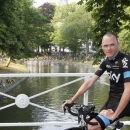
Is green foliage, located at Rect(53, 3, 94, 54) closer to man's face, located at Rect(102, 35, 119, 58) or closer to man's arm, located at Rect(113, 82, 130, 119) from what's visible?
man's face, located at Rect(102, 35, 119, 58)

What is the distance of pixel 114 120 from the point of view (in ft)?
10.6

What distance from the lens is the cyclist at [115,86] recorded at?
3180mm

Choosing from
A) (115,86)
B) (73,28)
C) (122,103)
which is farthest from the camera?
(73,28)

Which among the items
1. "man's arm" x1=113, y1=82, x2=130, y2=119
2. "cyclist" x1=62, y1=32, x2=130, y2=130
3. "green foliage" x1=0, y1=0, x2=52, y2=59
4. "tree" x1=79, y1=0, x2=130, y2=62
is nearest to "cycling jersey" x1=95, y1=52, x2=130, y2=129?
"cyclist" x1=62, y1=32, x2=130, y2=130

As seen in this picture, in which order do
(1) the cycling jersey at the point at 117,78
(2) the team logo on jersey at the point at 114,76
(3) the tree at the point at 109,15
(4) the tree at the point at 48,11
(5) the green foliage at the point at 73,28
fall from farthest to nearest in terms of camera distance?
(4) the tree at the point at 48,11
(5) the green foliage at the point at 73,28
(3) the tree at the point at 109,15
(2) the team logo on jersey at the point at 114,76
(1) the cycling jersey at the point at 117,78

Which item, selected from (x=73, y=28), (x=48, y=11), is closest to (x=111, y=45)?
(x=73, y=28)

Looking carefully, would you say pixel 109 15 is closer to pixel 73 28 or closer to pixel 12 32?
pixel 12 32

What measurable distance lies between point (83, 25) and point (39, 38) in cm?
2317

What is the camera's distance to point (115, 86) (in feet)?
11.2

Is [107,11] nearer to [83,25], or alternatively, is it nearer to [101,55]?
[101,55]

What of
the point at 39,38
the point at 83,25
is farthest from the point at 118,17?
the point at 83,25

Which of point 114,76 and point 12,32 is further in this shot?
point 12,32

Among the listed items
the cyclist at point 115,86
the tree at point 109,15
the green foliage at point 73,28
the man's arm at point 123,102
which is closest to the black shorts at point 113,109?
the cyclist at point 115,86

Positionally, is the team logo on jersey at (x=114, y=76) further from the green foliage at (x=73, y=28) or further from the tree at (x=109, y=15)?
the green foliage at (x=73, y=28)
